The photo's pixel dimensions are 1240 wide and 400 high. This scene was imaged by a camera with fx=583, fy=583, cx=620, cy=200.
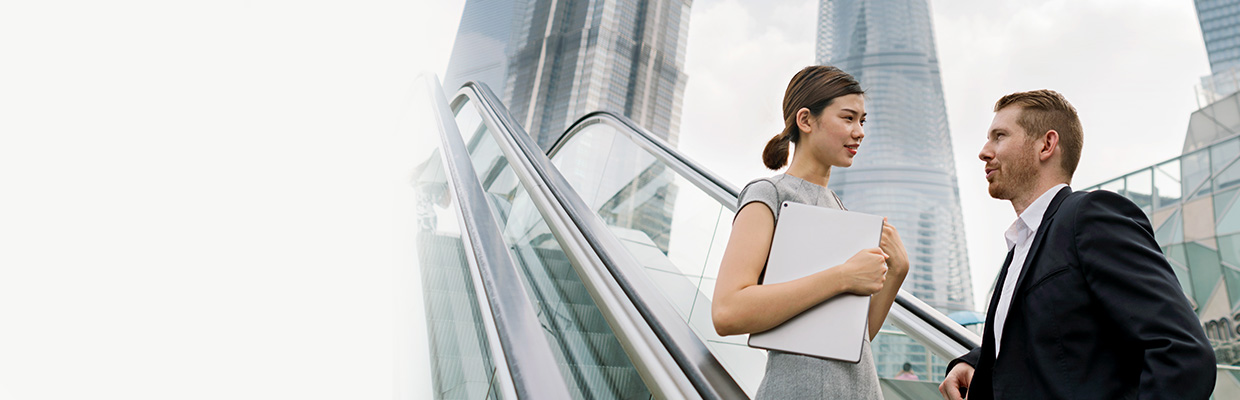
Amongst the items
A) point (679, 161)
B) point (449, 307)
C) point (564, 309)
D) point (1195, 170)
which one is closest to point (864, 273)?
point (564, 309)

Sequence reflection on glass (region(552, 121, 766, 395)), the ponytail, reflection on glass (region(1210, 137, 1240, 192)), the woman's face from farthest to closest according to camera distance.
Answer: reflection on glass (region(1210, 137, 1240, 192)), reflection on glass (region(552, 121, 766, 395)), the ponytail, the woman's face

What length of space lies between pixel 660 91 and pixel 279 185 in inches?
2841

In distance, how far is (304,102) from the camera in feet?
34.6

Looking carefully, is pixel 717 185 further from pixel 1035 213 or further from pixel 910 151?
pixel 910 151

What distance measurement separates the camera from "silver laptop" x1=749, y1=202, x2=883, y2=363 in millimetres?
792

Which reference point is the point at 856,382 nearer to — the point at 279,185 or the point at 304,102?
the point at 279,185

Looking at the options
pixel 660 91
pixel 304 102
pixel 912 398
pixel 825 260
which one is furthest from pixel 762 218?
pixel 660 91

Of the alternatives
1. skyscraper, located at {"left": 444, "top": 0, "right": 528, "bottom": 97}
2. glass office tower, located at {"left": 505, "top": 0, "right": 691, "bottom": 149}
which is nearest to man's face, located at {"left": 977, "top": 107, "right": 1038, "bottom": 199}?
glass office tower, located at {"left": 505, "top": 0, "right": 691, "bottom": 149}

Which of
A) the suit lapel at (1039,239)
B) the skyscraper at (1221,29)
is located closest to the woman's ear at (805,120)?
the suit lapel at (1039,239)

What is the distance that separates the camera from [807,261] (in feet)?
2.78

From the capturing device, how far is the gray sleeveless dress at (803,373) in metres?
0.82

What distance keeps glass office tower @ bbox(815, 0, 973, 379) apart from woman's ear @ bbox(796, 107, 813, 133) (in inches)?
3067

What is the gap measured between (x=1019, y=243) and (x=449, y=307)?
217cm

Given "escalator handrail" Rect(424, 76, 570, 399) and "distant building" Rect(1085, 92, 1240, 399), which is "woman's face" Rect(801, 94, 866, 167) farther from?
"distant building" Rect(1085, 92, 1240, 399)
